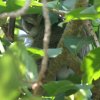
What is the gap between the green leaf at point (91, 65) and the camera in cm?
49

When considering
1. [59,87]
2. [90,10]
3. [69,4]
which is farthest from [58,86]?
[69,4]

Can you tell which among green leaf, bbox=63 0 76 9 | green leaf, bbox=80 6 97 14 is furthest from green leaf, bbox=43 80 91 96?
green leaf, bbox=63 0 76 9

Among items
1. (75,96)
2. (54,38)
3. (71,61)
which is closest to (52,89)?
(75,96)

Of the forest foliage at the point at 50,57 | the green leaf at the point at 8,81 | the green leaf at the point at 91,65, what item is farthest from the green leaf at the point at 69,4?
the green leaf at the point at 8,81

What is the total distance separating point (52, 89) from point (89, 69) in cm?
10

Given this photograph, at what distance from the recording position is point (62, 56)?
70 cm

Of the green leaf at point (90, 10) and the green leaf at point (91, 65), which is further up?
the green leaf at point (90, 10)

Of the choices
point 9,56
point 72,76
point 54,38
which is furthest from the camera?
point 54,38

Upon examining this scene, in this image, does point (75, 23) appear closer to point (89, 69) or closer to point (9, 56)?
point (89, 69)

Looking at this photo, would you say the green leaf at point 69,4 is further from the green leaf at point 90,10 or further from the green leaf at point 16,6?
the green leaf at point 90,10

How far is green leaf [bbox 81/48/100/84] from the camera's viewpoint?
0.49 m

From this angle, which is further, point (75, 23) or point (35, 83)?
point (75, 23)

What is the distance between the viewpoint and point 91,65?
0.49m

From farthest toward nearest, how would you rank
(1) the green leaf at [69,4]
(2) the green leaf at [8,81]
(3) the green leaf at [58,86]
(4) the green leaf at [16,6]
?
1. (1) the green leaf at [69,4]
2. (4) the green leaf at [16,6]
3. (3) the green leaf at [58,86]
4. (2) the green leaf at [8,81]
